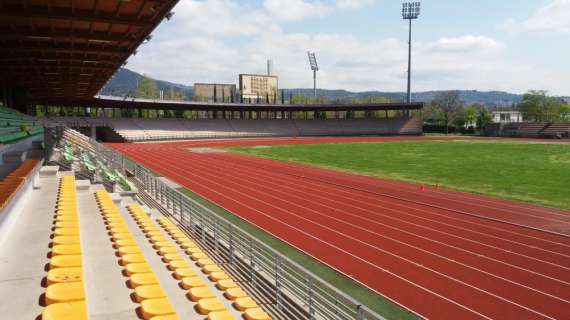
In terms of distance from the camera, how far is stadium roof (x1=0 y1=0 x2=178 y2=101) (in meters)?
12.1

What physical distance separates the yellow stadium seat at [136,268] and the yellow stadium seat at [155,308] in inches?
51.1

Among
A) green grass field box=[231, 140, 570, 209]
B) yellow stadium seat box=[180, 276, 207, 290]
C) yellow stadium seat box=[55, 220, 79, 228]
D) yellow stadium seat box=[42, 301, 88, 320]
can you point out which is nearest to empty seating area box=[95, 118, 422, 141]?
green grass field box=[231, 140, 570, 209]

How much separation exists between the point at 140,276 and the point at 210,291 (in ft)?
3.46

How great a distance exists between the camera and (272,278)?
8031mm

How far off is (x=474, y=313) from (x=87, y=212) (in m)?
9.30

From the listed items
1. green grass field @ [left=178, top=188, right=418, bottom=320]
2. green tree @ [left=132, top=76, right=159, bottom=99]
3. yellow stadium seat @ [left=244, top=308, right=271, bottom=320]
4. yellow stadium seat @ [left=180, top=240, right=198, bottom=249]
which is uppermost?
green tree @ [left=132, top=76, right=159, bottom=99]

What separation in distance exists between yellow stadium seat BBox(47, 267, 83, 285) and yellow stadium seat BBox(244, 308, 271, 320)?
2.20 metres

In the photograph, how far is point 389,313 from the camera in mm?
8133

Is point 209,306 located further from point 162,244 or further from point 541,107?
point 541,107

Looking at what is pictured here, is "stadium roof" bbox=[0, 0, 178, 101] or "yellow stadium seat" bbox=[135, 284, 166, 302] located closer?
"yellow stadium seat" bbox=[135, 284, 166, 302]

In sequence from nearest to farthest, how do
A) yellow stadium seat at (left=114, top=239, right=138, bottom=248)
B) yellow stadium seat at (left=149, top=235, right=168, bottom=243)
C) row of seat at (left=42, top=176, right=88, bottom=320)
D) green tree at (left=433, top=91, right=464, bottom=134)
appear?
row of seat at (left=42, top=176, right=88, bottom=320), yellow stadium seat at (left=114, top=239, right=138, bottom=248), yellow stadium seat at (left=149, top=235, right=168, bottom=243), green tree at (left=433, top=91, right=464, bottom=134)

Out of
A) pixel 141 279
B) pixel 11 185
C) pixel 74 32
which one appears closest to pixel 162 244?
pixel 141 279

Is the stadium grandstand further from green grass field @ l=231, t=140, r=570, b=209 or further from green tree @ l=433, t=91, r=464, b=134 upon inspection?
green tree @ l=433, t=91, r=464, b=134

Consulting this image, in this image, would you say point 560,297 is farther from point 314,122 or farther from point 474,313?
point 314,122
